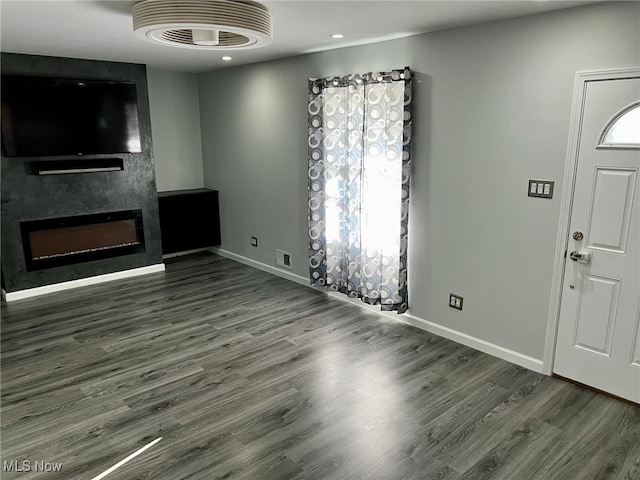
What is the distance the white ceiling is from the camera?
9.18 ft

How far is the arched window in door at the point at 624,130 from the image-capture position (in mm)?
2730

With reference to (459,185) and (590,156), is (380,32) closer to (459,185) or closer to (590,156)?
(459,185)

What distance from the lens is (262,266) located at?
586 centimetres

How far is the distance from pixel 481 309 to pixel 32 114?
4599 millimetres

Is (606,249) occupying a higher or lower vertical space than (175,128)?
lower

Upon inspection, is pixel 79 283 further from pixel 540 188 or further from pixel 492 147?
pixel 540 188

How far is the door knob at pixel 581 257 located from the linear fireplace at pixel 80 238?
4608 mm

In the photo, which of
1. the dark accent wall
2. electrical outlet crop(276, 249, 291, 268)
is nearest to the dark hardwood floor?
the dark accent wall

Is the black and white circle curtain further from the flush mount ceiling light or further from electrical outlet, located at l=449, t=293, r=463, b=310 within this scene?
the flush mount ceiling light

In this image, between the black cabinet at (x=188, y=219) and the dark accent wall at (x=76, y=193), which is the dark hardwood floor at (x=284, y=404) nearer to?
the dark accent wall at (x=76, y=193)

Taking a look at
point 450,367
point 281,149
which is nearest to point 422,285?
point 450,367

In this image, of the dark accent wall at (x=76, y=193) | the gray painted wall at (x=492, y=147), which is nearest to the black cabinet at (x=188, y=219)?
the dark accent wall at (x=76, y=193)

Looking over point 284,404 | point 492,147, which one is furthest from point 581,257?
point 284,404

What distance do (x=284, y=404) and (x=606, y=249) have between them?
90.1 inches
